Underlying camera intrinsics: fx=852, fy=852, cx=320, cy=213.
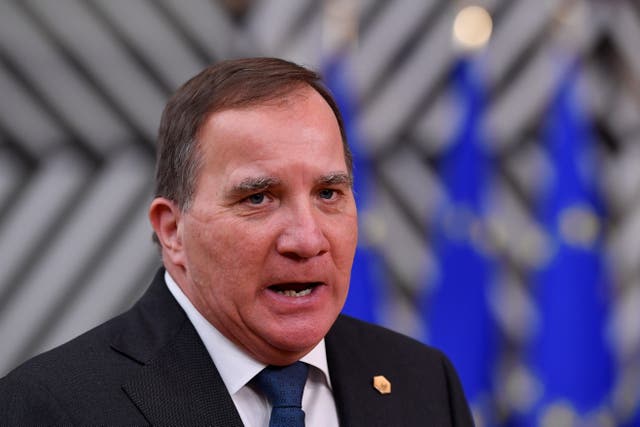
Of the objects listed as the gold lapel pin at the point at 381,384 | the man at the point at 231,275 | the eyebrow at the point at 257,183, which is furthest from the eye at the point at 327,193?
the gold lapel pin at the point at 381,384

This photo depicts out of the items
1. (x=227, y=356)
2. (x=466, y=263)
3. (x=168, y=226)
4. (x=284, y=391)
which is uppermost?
(x=168, y=226)

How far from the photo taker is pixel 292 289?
158 centimetres

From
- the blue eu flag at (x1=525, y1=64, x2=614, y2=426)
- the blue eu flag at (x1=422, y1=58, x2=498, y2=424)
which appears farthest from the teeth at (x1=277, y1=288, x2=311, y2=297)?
the blue eu flag at (x1=525, y1=64, x2=614, y2=426)

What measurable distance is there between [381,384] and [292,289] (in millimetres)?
410

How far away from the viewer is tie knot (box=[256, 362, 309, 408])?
1.60 meters

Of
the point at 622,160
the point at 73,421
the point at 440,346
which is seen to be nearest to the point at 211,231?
the point at 73,421

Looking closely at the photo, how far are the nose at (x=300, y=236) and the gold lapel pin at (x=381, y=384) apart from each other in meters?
0.45

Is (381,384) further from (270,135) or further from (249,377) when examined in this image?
(270,135)

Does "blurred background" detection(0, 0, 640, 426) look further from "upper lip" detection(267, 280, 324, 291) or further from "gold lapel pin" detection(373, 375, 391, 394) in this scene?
"upper lip" detection(267, 280, 324, 291)

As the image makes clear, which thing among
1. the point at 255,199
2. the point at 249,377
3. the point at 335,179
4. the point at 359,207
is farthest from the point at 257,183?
the point at 359,207

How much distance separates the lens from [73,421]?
1494 millimetres

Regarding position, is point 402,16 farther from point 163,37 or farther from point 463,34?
point 163,37

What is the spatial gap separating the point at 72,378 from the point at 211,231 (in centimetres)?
37

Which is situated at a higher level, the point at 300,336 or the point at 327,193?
the point at 327,193
